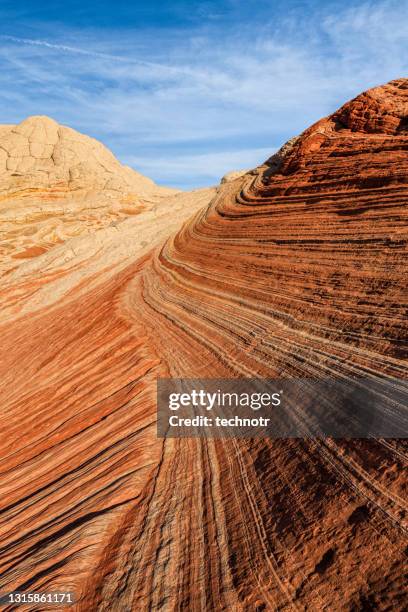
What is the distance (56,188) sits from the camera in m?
51.3

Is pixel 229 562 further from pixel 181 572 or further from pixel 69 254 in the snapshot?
pixel 69 254

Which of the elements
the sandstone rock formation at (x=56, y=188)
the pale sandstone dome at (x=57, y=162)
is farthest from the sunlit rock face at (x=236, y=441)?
the pale sandstone dome at (x=57, y=162)

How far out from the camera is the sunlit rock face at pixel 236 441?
11.4 ft

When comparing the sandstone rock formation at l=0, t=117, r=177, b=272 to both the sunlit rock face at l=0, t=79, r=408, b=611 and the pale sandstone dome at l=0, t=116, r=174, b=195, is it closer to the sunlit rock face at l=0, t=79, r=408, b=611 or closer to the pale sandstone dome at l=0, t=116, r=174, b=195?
the pale sandstone dome at l=0, t=116, r=174, b=195

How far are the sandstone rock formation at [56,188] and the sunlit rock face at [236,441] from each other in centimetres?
2340

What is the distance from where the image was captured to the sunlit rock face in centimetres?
348

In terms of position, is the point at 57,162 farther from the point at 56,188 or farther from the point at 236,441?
the point at 236,441

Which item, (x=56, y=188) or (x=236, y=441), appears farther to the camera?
(x=56, y=188)

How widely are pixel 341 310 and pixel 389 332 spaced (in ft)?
4.23

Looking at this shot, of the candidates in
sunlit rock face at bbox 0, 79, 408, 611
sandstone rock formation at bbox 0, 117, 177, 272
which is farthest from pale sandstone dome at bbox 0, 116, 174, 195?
sunlit rock face at bbox 0, 79, 408, 611

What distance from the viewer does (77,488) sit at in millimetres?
5566

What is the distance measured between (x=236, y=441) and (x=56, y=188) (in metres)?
52.1

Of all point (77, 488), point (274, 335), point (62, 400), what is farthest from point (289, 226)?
point (77, 488)

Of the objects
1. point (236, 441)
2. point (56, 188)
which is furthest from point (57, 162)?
point (236, 441)
